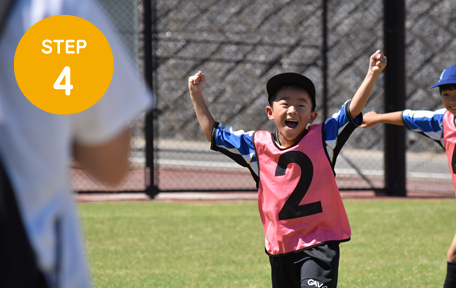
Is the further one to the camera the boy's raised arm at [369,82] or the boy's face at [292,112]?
the boy's face at [292,112]

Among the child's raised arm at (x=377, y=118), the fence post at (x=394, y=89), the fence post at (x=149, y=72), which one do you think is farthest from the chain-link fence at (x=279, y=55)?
the child's raised arm at (x=377, y=118)

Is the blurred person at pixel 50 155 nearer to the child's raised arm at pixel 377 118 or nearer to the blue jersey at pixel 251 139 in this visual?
the blue jersey at pixel 251 139

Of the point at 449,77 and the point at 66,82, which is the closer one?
the point at 66,82

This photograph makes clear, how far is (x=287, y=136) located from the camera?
328cm

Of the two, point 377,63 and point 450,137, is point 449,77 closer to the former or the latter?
point 450,137

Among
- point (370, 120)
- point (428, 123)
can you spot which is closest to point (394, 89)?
point (428, 123)

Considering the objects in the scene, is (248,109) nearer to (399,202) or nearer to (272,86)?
(399,202)

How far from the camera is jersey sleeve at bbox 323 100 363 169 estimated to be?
10.6ft

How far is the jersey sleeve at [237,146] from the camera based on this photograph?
11.2 ft

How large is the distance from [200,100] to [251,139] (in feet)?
1.25

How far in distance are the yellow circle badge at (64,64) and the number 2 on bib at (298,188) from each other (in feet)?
6.71

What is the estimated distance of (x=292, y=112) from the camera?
3215mm

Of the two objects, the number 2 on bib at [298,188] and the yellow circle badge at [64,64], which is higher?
the yellow circle badge at [64,64]

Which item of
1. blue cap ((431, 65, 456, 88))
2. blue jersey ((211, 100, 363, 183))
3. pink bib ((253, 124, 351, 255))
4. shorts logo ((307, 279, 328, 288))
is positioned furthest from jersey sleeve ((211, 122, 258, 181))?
blue cap ((431, 65, 456, 88))
